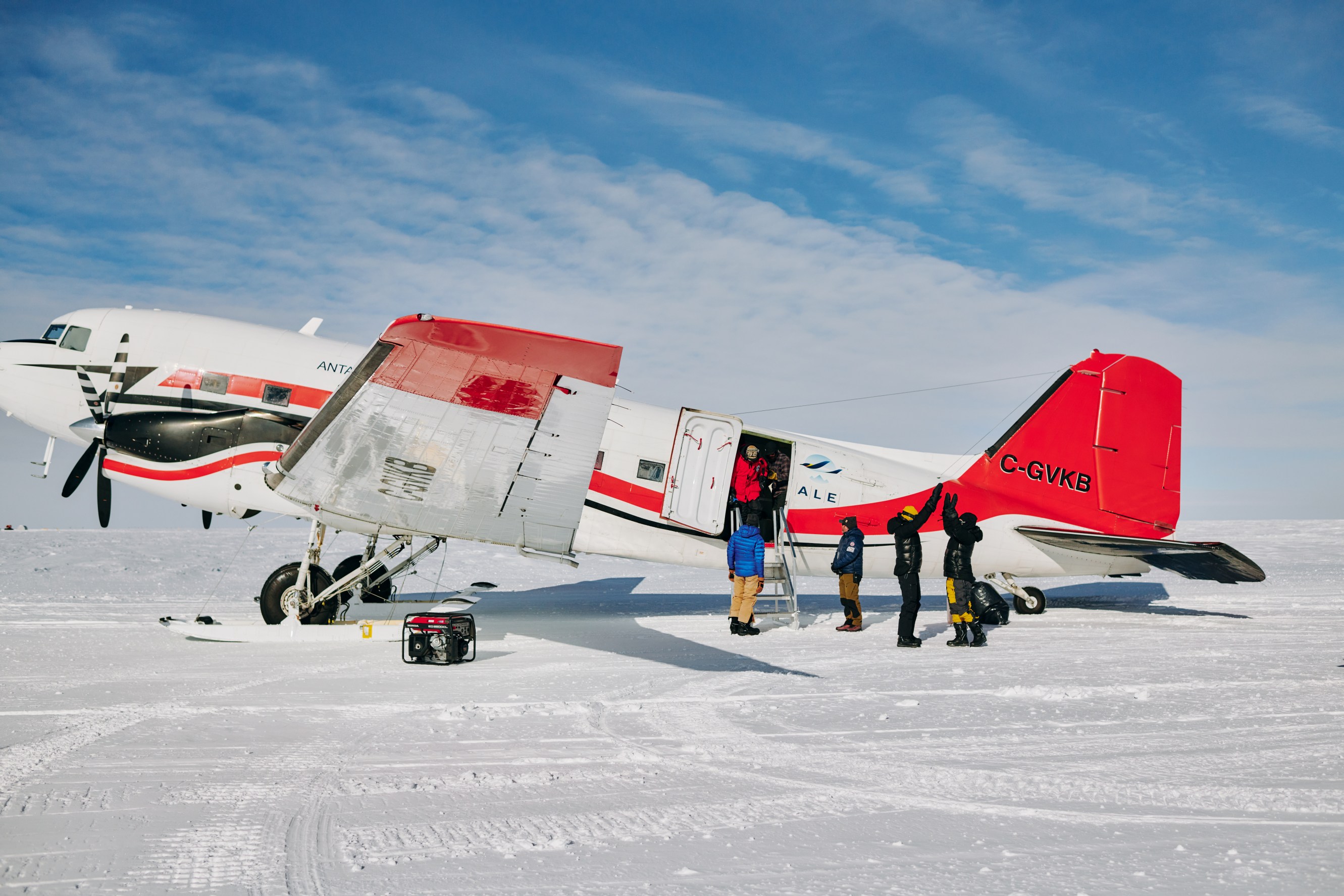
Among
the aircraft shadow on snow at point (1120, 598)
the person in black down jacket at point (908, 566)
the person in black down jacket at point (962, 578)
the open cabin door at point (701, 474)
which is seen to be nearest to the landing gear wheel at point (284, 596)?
the open cabin door at point (701, 474)

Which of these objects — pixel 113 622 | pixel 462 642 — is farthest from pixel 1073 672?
pixel 113 622

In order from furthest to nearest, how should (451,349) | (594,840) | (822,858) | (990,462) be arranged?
1. (990,462)
2. (451,349)
3. (594,840)
4. (822,858)

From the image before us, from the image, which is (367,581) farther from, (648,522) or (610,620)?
(648,522)

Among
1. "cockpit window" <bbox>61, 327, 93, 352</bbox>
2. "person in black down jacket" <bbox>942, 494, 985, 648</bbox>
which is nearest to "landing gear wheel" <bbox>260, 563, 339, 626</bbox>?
"cockpit window" <bbox>61, 327, 93, 352</bbox>

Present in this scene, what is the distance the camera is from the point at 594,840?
3275 mm

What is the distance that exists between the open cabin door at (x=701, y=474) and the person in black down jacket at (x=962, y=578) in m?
3.07

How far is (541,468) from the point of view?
7906 mm

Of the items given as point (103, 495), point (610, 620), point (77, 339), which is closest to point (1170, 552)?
point (610, 620)

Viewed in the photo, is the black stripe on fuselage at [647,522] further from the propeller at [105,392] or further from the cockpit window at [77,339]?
the cockpit window at [77,339]

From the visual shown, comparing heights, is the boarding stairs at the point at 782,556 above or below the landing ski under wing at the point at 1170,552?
below

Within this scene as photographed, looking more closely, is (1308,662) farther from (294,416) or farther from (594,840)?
(294,416)

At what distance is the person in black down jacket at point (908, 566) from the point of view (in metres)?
9.05

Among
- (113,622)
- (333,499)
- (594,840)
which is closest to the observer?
(594,840)

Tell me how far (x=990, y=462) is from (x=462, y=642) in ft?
27.2
